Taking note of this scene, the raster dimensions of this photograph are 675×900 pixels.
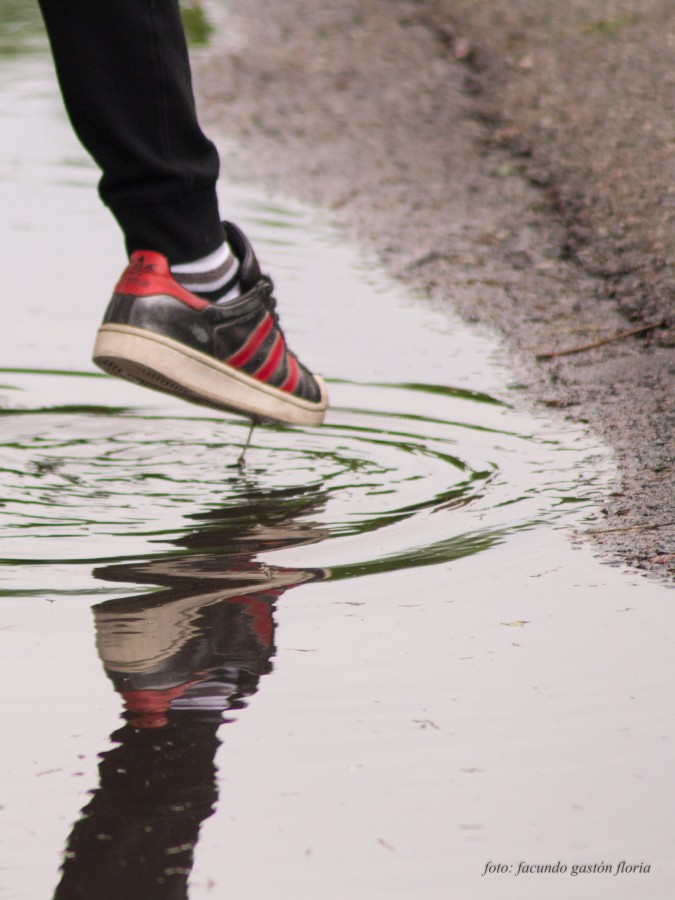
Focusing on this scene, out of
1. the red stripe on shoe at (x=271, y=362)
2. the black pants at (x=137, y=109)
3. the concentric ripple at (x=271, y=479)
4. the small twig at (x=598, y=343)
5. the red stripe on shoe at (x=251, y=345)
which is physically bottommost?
the concentric ripple at (x=271, y=479)

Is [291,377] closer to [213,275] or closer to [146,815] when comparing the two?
[213,275]

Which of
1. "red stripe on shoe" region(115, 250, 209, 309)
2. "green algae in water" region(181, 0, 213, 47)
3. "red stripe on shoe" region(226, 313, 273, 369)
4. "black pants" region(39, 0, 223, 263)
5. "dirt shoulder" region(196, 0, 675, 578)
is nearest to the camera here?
"black pants" region(39, 0, 223, 263)

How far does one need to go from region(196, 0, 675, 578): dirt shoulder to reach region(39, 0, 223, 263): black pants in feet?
2.84

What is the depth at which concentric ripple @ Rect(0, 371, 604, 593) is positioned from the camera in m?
2.36

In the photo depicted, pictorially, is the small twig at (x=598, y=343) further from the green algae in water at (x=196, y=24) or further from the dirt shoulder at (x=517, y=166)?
the green algae in water at (x=196, y=24)

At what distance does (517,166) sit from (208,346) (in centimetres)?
297

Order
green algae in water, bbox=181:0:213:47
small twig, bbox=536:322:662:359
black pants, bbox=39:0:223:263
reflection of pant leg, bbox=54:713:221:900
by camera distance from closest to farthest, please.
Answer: reflection of pant leg, bbox=54:713:221:900 → black pants, bbox=39:0:223:263 → small twig, bbox=536:322:662:359 → green algae in water, bbox=181:0:213:47

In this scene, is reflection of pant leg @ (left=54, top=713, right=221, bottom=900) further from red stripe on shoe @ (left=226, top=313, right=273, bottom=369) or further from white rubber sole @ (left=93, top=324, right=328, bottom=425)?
red stripe on shoe @ (left=226, top=313, right=273, bottom=369)

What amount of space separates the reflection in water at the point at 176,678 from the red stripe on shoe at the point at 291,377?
8.8 inches

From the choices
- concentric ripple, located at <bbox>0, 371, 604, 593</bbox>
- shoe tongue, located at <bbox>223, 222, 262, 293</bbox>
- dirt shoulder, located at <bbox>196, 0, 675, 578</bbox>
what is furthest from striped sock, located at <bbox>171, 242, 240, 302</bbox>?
dirt shoulder, located at <bbox>196, 0, 675, 578</bbox>

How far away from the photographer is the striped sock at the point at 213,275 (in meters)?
2.67

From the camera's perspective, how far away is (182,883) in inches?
57.2

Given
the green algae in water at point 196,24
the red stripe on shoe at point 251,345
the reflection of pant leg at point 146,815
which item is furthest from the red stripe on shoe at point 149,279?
the green algae in water at point 196,24

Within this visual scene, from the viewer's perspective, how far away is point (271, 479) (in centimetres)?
274
